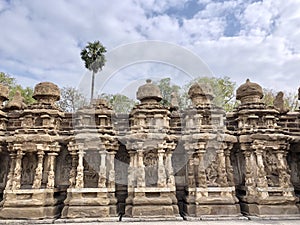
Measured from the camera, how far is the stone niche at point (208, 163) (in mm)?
8023

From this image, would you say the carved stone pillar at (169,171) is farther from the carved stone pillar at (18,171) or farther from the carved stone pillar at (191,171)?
the carved stone pillar at (18,171)

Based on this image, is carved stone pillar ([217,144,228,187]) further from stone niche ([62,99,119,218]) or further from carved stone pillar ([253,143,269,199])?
stone niche ([62,99,119,218])

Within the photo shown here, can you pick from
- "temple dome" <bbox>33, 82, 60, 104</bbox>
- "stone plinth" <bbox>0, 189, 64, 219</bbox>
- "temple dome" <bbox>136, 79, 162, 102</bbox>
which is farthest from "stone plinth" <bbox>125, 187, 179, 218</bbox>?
"temple dome" <bbox>33, 82, 60, 104</bbox>

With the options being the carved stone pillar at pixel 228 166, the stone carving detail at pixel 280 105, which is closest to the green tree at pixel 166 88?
the stone carving detail at pixel 280 105

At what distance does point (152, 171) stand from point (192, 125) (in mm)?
2028

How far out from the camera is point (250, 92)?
947cm

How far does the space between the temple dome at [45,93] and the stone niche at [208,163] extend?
15.3ft

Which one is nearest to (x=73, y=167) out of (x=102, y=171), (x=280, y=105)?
(x=102, y=171)

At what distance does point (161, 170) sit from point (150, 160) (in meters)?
0.57

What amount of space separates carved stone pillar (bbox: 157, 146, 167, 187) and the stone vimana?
0.03 m

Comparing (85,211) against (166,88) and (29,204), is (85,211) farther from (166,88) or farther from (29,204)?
(166,88)

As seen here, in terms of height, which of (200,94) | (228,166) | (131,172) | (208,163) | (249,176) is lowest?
(249,176)

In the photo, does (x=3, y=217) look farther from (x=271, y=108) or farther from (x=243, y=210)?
(x=271, y=108)

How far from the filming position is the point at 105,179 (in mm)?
8258
